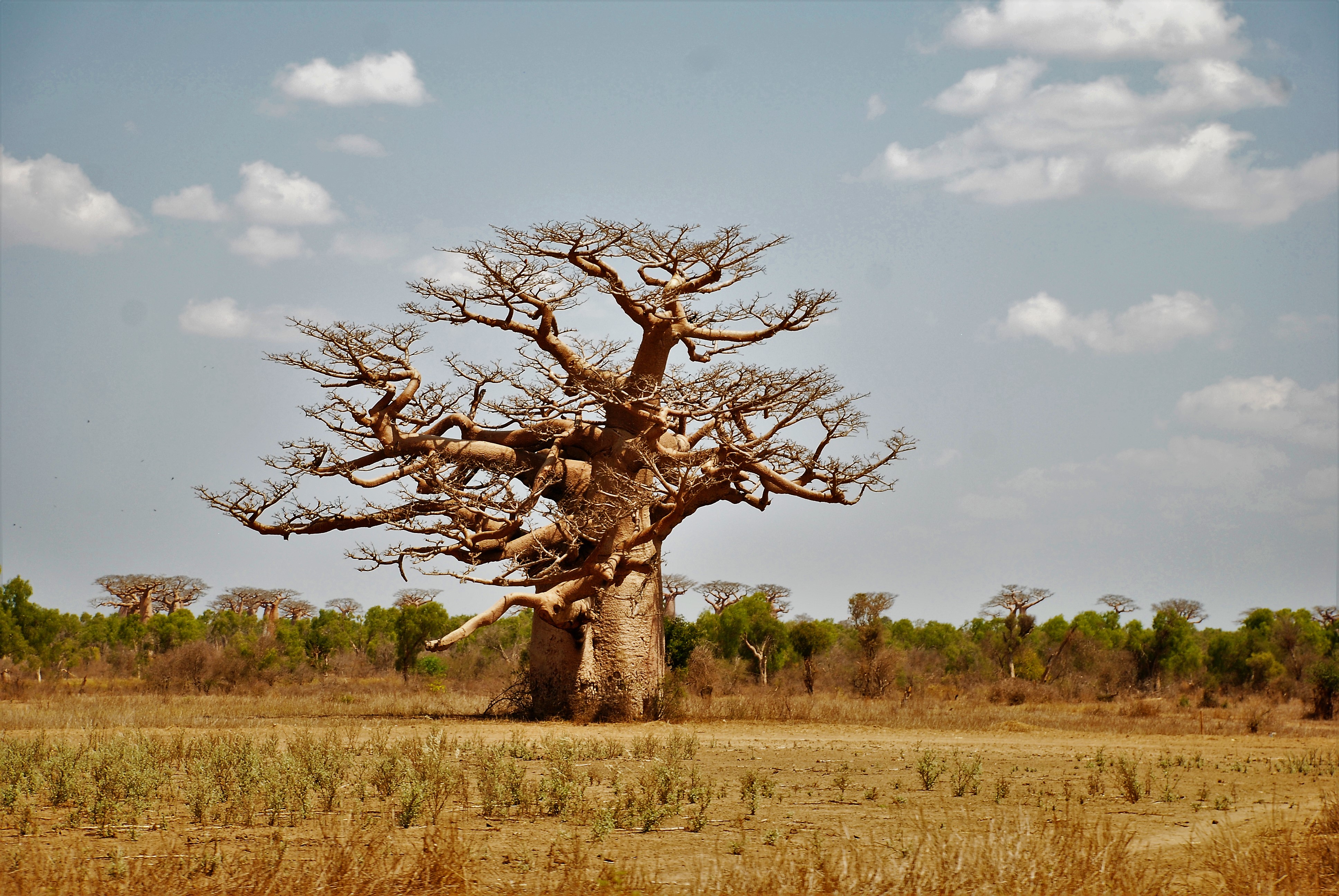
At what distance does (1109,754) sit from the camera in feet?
Answer: 42.4

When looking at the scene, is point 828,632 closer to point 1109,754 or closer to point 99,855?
point 1109,754

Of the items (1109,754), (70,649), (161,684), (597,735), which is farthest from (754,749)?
(70,649)

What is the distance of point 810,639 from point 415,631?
1266cm

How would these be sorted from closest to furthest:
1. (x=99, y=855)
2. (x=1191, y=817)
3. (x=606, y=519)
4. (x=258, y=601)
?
(x=99, y=855) < (x=1191, y=817) < (x=606, y=519) < (x=258, y=601)

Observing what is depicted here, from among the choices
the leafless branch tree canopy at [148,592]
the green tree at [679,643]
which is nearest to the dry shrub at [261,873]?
the green tree at [679,643]

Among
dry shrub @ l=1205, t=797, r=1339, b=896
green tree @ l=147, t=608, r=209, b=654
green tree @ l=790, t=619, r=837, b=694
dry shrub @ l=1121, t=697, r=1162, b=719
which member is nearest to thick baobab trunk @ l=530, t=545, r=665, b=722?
dry shrub @ l=1121, t=697, r=1162, b=719

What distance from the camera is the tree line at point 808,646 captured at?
94.5ft

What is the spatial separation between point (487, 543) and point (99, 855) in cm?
1082

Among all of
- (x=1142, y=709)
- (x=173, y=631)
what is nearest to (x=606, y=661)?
(x=1142, y=709)

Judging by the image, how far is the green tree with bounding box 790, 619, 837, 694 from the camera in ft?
109

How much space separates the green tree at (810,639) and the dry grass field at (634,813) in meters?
18.2

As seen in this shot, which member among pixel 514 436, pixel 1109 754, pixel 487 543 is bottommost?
pixel 1109 754

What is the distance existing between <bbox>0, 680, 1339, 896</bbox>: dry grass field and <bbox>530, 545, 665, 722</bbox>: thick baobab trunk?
98.6 inches

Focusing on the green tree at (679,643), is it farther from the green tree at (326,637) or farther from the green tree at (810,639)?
the green tree at (326,637)
